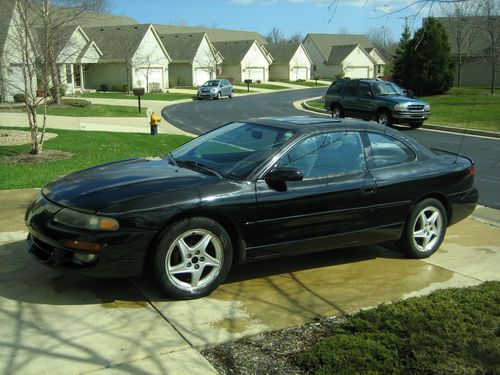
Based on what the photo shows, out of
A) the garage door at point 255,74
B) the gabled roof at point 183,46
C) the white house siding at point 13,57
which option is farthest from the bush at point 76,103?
the garage door at point 255,74

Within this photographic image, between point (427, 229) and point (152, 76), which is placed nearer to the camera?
point (427, 229)

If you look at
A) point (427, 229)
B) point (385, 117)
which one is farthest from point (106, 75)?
point (427, 229)

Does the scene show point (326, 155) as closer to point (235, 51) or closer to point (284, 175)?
point (284, 175)

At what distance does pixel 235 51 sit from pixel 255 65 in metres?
3.27

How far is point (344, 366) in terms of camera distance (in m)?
3.43

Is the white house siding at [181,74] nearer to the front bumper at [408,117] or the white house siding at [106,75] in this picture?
the white house siding at [106,75]

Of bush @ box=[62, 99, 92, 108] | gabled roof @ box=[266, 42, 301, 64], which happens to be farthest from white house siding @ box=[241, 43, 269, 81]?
bush @ box=[62, 99, 92, 108]

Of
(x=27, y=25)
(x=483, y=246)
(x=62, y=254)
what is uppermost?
(x=27, y=25)

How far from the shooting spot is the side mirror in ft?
15.4

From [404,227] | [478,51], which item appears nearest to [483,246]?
[404,227]

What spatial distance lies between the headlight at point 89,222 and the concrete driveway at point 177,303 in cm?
63

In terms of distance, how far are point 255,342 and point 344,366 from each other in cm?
67

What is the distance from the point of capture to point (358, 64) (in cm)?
8656

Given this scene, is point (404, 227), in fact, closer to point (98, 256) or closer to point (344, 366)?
point (344, 366)
